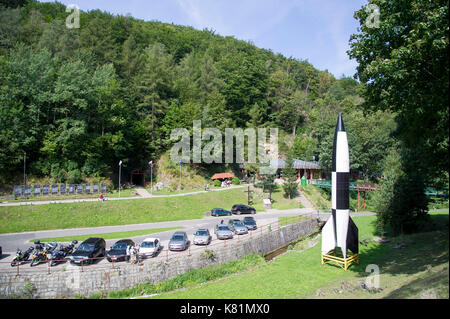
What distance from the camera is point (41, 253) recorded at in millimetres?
17203

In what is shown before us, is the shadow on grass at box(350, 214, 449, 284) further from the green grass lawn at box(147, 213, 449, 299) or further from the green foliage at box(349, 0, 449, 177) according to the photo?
the green foliage at box(349, 0, 449, 177)

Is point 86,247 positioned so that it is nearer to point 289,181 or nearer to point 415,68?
point 415,68

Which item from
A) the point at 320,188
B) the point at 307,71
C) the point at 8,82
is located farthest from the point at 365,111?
the point at 307,71

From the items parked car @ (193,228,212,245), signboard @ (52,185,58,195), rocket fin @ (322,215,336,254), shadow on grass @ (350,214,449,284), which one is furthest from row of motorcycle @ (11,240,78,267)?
shadow on grass @ (350,214,449,284)

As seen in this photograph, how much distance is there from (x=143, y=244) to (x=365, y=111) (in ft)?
58.7

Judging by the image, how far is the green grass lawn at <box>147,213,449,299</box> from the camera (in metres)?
12.6

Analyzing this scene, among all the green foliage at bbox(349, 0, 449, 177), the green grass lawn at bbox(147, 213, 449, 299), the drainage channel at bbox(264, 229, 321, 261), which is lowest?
the drainage channel at bbox(264, 229, 321, 261)

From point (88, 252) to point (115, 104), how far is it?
31391 mm

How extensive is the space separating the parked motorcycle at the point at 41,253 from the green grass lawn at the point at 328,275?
8.17 metres

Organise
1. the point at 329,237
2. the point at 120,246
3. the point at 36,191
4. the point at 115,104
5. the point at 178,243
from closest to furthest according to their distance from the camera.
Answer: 1. the point at 120,246
2. the point at 329,237
3. the point at 178,243
4. the point at 36,191
5. the point at 115,104

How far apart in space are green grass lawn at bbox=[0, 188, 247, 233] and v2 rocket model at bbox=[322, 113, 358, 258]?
18476mm

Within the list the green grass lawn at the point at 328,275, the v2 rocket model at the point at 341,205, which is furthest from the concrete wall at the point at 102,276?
the v2 rocket model at the point at 341,205

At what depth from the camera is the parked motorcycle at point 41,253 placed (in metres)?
16.8

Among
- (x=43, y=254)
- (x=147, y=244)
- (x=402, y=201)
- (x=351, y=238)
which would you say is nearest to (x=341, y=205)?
(x=351, y=238)
